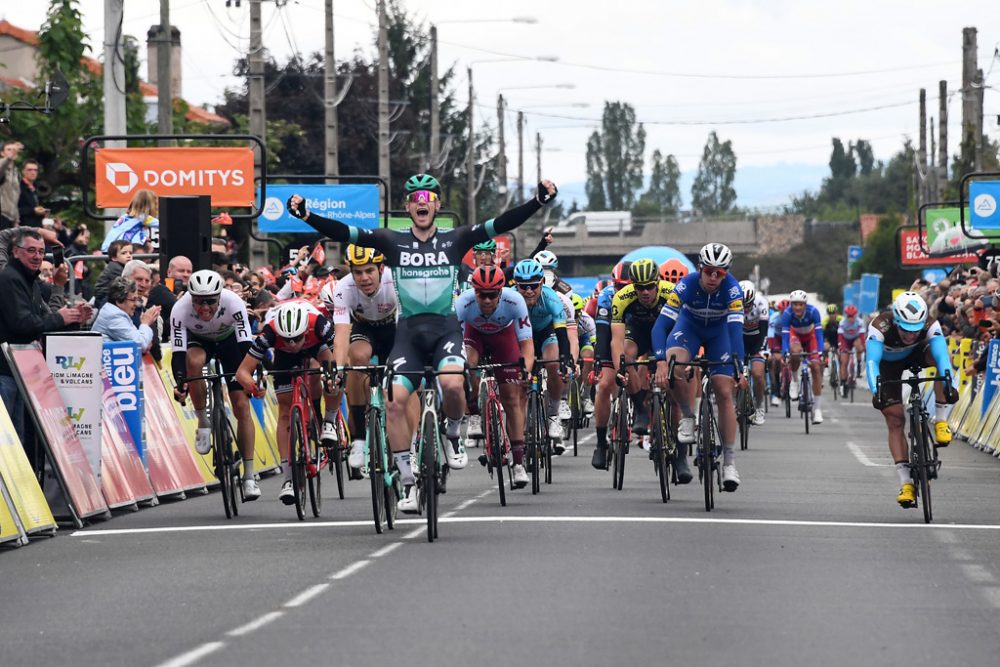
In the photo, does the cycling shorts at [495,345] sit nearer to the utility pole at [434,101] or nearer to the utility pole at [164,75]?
the utility pole at [164,75]

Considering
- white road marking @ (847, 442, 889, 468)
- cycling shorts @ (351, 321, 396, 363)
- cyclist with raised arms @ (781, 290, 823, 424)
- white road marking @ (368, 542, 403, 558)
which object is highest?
cycling shorts @ (351, 321, 396, 363)

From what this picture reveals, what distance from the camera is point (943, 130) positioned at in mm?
68000

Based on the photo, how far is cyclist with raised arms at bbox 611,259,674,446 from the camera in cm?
1816

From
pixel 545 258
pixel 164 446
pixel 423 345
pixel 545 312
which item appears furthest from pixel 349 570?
pixel 545 258

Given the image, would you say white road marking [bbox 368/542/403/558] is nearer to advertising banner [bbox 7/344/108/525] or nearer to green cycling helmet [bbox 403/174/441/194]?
green cycling helmet [bbox 403/174/441/194]

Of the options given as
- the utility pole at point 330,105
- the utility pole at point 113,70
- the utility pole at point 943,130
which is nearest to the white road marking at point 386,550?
the utility pole at point 113,70

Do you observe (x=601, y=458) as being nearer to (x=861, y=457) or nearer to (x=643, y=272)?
(x=643, y=272)

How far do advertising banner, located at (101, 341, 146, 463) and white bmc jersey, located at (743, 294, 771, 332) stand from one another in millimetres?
9714

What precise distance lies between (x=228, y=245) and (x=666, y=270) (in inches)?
373

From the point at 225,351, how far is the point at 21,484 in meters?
2.53

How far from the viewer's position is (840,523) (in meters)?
15.4

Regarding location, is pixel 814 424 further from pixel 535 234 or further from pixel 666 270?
pixel 535 234

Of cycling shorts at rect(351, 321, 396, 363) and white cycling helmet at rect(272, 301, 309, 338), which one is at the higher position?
white cycling helmet at rect(272, 301, 309, 338)

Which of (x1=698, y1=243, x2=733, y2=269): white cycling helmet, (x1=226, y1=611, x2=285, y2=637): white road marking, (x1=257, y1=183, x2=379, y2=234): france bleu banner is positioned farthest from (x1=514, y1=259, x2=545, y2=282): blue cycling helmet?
(x1=257, y1=183, x2=379, y2=234): france bleu banner
